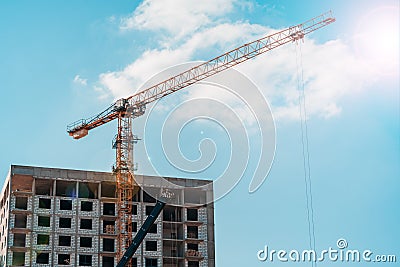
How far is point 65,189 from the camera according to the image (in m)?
116

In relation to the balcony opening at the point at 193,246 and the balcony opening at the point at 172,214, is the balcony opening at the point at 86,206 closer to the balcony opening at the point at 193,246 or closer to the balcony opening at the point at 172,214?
the balcony opening at the point at 172,214

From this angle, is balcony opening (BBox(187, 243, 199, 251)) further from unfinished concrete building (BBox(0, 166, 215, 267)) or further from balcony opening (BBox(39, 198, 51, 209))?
A: balcony opening (BBox(39, 198, 51, 209))

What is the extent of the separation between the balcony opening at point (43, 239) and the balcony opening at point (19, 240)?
2.32m

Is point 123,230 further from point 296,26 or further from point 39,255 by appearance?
point 296,26

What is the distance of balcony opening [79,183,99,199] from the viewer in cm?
11619

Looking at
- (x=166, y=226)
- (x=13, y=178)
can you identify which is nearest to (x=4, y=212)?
(x=13, y=178)

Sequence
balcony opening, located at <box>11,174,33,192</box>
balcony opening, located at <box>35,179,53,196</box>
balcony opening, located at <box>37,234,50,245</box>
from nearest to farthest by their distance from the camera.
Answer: balcony opening, located at <box>37,234,50,245</box>
balcony opening, located at <box>11,174,33,192</box>
balcony opening, located at <box>35,179,53,196</box>

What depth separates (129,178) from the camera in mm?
114938

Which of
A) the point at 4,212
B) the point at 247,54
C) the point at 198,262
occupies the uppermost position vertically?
the point at 247,54

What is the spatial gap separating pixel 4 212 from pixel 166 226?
26.0 m

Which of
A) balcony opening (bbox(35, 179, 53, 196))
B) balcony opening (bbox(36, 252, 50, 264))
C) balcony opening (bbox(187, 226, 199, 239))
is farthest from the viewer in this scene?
balcony opening (bbox(187, 226, 199, 239))

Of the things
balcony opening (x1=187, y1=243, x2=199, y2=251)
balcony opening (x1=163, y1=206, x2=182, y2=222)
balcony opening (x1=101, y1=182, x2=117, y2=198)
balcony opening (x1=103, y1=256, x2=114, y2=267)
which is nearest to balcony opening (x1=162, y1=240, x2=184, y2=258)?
balcony opening (x1=187, y1=243, x2=199, y2=251)

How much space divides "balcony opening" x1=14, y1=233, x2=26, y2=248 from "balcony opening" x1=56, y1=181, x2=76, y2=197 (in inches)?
331

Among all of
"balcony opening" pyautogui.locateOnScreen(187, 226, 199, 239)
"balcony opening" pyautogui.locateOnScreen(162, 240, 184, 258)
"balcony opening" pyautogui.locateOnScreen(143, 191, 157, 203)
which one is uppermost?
"balcony opening" pyautogui.locateOnScreen(143, 191, 157, 203)
